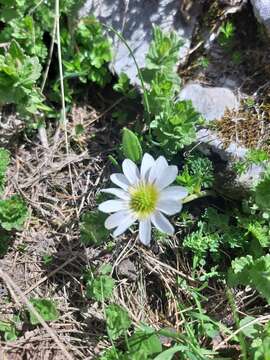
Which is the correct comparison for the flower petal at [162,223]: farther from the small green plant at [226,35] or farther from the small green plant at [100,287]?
the small green plant at [226,35]

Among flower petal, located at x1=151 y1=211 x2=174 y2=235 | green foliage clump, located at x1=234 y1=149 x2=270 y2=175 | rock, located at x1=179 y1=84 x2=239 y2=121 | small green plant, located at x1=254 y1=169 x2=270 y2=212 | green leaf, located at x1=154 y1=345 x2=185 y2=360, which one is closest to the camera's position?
flower petal, located at x1=151 y1=211 x2=174 y2=235

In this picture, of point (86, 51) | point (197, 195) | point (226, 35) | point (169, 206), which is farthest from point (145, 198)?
point (226, 35)

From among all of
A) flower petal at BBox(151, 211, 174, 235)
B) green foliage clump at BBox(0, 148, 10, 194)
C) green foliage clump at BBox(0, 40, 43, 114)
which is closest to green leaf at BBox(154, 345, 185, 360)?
flower petal at BBox(151, 211, 174, 235)

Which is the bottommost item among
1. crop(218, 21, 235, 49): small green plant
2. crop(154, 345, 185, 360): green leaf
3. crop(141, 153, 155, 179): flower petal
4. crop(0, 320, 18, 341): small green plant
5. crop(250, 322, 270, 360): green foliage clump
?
crop(250, 322, 270, 360): green foliage clump

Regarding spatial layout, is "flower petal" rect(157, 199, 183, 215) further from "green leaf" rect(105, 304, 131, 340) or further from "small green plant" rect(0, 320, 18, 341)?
"small green plant" rect(0, 320, 18, 341)

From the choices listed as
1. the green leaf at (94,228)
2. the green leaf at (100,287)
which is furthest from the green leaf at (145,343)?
the green leaf at (94,228)

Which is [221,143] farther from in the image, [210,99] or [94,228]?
[94,228]

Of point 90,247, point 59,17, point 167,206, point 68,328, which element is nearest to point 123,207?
point 167,206

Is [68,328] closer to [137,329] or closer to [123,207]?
[137,329]
